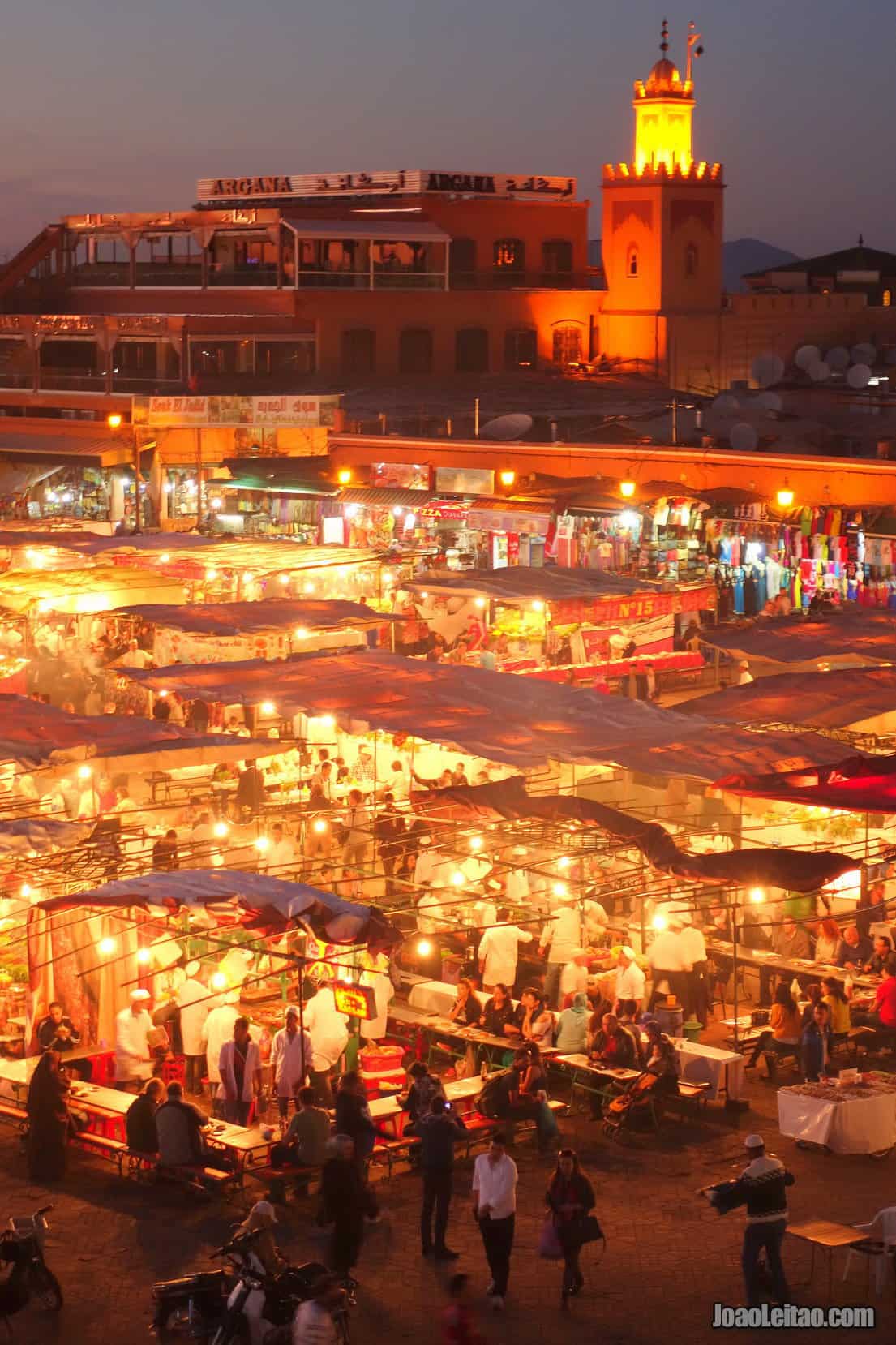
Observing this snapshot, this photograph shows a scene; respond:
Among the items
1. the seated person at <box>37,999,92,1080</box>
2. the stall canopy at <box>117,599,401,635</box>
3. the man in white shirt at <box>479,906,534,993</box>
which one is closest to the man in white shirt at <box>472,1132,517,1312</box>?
the seated person at <box>37,999,92,1080</box>

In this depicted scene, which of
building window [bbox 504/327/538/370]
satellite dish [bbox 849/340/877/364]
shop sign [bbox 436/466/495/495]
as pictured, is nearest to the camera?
shop sign [bbox 436/466/495/495]

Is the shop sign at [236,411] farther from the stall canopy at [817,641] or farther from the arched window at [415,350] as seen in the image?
the stall canopy at [817,641]

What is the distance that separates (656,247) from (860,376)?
26.5ft

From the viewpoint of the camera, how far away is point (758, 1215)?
1011 cm

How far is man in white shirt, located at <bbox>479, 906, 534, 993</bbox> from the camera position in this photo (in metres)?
15.2

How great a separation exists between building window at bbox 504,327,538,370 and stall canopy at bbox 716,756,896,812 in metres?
38.3

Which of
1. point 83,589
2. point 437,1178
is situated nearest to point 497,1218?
point 437,1178

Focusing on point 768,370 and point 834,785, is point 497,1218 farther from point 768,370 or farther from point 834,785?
point 768,370

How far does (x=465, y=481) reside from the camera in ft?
118

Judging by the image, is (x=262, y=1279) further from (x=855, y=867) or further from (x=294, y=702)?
(x=294, y=702)

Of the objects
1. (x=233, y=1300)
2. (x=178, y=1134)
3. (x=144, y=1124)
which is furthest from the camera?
(x=144, y=1124)

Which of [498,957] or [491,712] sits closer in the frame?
[498,957]

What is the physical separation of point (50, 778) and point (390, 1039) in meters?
4.84

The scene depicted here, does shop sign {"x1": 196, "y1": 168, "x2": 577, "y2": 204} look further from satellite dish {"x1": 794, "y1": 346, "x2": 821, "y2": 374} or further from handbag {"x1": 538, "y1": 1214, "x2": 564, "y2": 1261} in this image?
handbag {"x1": 538, "y1": 1214, "x2": 564, "y2": 1261}
